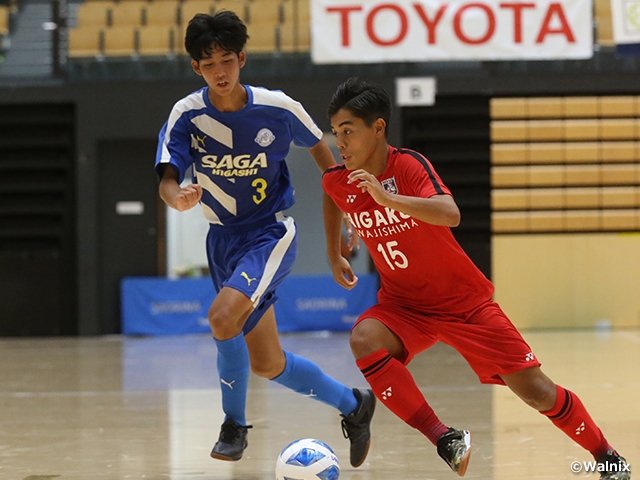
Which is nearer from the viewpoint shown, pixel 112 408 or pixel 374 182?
pixel 374 182

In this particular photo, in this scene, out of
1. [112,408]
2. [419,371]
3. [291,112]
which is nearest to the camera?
[291,112]

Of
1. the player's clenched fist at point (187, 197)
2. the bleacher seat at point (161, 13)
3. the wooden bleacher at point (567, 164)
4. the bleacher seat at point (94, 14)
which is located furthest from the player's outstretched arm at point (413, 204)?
the bleacher seat at point (94, 14)

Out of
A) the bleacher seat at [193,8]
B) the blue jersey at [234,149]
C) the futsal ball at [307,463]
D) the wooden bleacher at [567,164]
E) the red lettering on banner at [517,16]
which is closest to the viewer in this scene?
the futsal ball at [307,463]

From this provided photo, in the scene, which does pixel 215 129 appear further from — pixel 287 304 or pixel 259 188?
pixel 287 304

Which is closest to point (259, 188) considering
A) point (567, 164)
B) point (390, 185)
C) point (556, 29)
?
point (390, 185)

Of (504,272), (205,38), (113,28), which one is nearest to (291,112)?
(205,38)

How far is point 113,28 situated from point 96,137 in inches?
62.1

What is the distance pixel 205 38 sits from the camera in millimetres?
3500

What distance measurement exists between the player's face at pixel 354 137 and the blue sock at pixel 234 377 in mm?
1024

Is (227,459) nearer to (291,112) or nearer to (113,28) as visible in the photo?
(291,112)

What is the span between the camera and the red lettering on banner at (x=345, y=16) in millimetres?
10352

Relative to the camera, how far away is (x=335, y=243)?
3.72 meters

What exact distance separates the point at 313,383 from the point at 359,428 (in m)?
0.30

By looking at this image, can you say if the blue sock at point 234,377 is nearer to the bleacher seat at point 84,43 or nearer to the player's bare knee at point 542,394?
the player's bare knee at point 542,394
